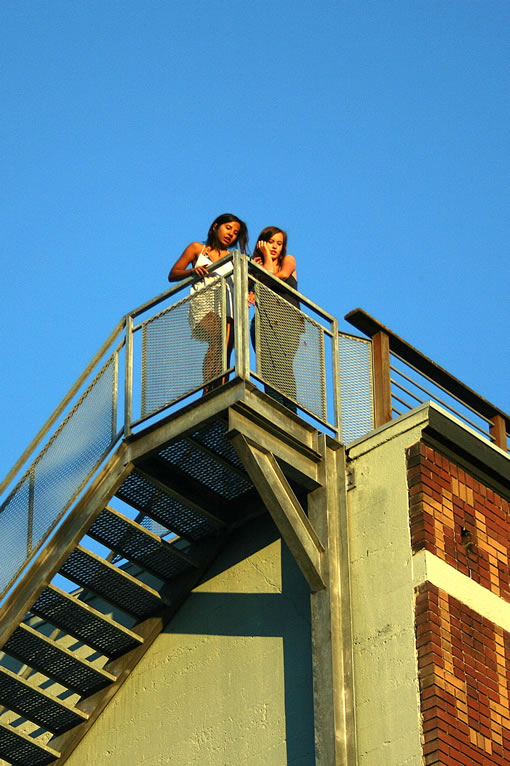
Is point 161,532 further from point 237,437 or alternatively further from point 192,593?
point 237,437

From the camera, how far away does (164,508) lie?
46.7 ft

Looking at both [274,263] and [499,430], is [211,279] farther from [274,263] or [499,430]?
[499,430]

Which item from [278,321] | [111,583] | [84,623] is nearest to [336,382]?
[278,321]

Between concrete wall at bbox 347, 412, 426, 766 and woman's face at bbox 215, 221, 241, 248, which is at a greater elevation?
woman's face at bbox 215, 221, 241, 248

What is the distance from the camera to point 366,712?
41.5ft

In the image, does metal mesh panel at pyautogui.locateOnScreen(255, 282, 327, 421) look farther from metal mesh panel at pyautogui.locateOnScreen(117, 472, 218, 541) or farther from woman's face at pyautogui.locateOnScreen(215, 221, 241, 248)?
metal mesh panel at pyautogui.locateOnScreen(117, 472, 218, 541)

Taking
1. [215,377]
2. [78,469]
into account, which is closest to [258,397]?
[215,377]

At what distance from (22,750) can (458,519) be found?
186 inches

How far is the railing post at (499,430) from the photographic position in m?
15.3

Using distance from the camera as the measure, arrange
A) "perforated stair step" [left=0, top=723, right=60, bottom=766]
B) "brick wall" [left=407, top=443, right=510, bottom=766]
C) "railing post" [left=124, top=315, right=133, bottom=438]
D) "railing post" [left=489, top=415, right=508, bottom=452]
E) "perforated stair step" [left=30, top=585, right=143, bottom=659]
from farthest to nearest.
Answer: "railing post" [left=489, top=415, right=508, bottom=452] → "perforated stair step" [left=0, top=723, right=60, bottom=766] → "perforated stair step" [left=30, top=585, right=143, bottom=659] → "railing post" [left=124, top=315, right=133, bottom=438] → "brick wall" [left=407, top=443, right=510, bottom=766]

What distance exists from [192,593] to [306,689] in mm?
2040

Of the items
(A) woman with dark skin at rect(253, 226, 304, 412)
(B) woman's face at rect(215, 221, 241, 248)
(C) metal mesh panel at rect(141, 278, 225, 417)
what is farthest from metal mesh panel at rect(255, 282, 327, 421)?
(B) woman's face at rect(215, 221, 241, 248)

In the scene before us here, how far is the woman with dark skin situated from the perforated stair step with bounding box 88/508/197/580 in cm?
174

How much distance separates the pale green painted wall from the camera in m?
13.3
